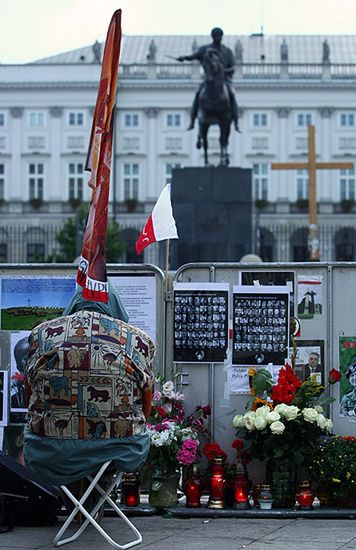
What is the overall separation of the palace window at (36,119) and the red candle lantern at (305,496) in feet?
206

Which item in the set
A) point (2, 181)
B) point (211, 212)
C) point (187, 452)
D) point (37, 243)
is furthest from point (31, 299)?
point (2, 181)

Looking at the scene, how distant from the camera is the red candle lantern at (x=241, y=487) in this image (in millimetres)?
6820

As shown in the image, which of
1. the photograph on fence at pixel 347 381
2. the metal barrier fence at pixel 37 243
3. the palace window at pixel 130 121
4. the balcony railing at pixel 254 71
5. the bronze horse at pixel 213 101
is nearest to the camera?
the photograph on fence at pixel 347 381

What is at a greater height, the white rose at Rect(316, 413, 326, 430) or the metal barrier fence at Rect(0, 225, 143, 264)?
the metal barrier fence at Rect(0, 225, 143, 264)

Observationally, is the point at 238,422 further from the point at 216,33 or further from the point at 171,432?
the point at 216,33

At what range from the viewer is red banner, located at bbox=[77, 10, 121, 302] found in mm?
5828

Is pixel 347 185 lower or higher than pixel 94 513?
higher

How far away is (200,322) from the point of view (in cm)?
725

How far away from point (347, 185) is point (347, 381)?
60.8 metres

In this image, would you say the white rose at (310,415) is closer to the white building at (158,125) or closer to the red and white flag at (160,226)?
the red and white flag at (160,226)

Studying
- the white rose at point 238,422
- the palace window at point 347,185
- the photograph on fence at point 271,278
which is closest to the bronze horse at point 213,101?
the photograph on fence at point 271,278

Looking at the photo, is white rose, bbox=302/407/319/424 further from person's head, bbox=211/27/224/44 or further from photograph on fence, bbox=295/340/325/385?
person's head, bbox=211/27/224/44

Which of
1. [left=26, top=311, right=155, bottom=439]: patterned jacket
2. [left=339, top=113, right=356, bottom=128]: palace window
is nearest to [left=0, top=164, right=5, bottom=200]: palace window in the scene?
[left=339, top=113, right=356, bottom=128]: palace window

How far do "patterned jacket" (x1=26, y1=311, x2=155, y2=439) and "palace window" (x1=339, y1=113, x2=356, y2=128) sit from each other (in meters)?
64.3
